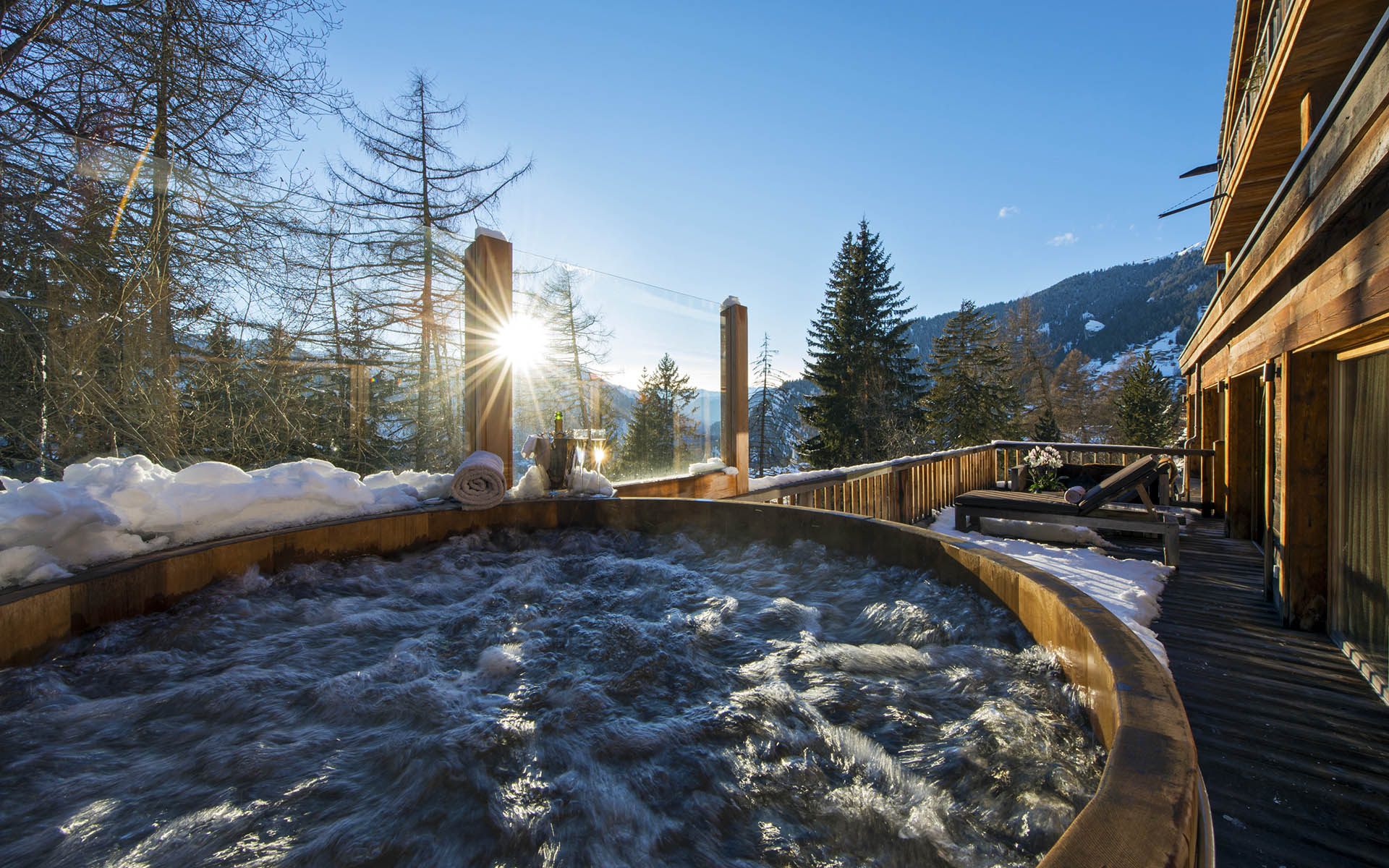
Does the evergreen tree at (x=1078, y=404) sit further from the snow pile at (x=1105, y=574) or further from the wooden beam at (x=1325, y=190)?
the wooden beam at (x=1325, y=190)

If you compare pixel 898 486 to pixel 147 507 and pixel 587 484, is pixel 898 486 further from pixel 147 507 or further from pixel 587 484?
pixel 147 507

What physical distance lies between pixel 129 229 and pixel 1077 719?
15.2 feet

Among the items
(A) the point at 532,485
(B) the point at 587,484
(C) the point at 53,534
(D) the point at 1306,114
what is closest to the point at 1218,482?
(D) the point at 1306,114

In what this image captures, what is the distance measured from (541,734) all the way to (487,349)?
268 centimetres

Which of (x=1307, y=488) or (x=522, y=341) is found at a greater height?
(x=522, y=341)

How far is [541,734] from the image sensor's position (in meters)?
1.32

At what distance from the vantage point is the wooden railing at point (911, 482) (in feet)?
14.0

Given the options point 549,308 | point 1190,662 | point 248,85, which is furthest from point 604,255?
point 1190,662

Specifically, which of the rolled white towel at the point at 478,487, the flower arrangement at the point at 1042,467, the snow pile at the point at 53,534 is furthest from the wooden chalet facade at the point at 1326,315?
the snow pile at the point at 53,534

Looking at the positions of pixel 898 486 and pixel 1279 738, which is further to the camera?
pixel 898 486

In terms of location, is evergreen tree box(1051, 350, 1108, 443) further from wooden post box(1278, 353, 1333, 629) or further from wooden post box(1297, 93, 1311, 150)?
wooden post box(1278, 353, 1333, 629)

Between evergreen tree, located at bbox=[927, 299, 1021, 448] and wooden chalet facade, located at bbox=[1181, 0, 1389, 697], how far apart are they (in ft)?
43.5

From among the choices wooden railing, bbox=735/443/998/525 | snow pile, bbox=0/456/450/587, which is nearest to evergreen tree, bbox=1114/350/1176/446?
wooden railing, bbox=735/443/998/525

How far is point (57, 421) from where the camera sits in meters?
2.64
